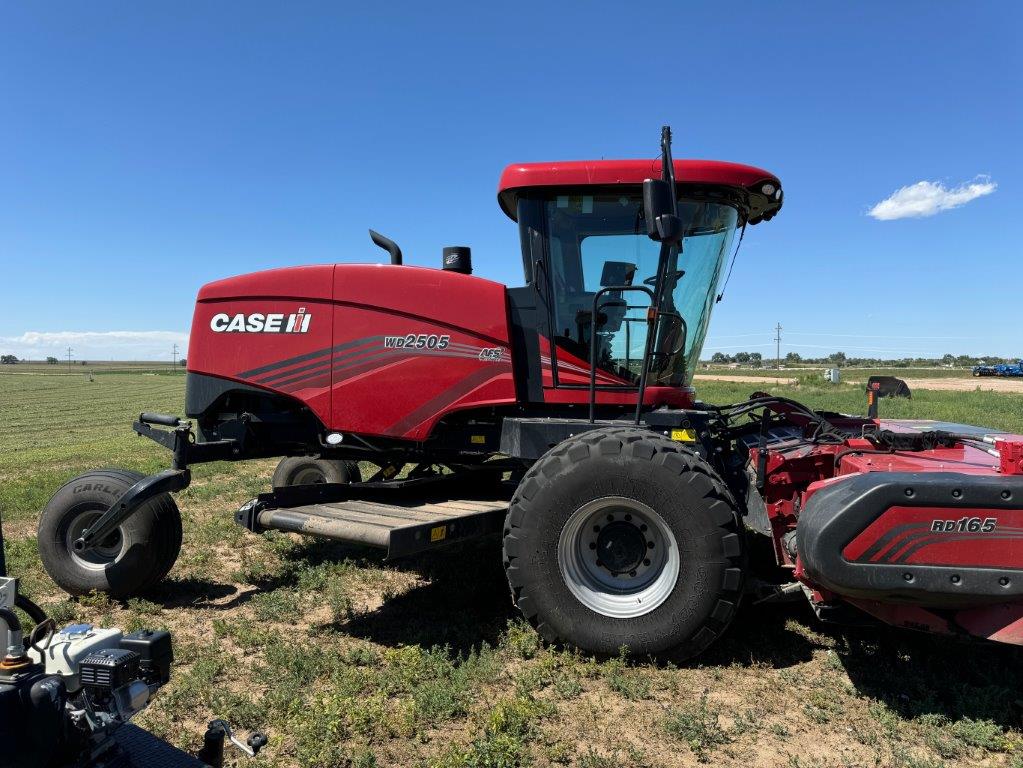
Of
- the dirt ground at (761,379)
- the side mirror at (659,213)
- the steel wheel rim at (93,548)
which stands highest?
the side mirror at (659,213)

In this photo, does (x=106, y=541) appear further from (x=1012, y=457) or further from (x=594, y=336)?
(x=1012, y=457)

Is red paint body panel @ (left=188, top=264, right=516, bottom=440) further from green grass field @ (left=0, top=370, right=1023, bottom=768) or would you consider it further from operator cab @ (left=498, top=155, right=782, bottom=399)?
green grass field @ (left=0, top=370, right=1023, bottom=768)

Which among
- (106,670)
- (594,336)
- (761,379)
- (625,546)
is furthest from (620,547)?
(761,379)

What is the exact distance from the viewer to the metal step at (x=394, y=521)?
3.78 metres

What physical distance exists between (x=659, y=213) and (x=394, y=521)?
2372mm

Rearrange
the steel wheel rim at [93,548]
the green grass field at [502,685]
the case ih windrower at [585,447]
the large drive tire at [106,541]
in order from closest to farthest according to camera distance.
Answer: the green grass field at [502,685] < the case ih windrower at [585,447] < the large drive tire at [106,541] < the steel wheel rim at [93,548]

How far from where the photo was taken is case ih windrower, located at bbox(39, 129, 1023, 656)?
297cm

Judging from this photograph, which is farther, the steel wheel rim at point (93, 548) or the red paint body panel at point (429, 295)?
the steel wheel rim at point (93, 548)

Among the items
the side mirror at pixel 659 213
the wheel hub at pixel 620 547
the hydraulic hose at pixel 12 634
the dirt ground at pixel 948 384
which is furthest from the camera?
the dirt ground at pixel 948 384

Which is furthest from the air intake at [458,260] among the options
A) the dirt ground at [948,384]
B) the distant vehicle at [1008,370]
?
the distant vehicle at [1008,370]

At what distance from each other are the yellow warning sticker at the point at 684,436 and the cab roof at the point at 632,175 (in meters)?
1.53

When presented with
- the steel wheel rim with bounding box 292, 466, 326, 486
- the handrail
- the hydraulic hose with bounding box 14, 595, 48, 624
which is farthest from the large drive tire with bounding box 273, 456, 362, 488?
the hydraulic hose with bounding box 14, 595, 48, 624

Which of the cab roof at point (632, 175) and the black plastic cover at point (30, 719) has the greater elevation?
the cab roof at point (632, 175)

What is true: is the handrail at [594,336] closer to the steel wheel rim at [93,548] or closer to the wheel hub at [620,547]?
the wheel hub at [620,547]
